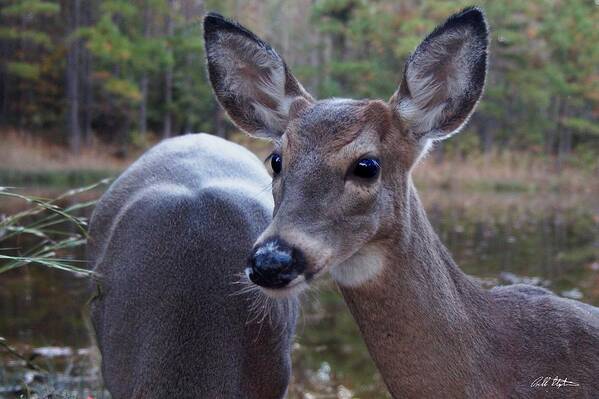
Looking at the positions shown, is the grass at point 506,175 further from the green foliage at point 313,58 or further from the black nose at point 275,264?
the black nose at point 275,264

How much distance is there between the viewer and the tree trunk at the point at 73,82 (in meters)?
16.7

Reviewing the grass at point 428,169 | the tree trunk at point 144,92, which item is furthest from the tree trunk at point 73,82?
the tree trunk at point 144,92

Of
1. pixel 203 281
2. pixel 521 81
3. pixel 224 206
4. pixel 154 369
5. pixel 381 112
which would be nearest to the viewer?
pixel 381 112

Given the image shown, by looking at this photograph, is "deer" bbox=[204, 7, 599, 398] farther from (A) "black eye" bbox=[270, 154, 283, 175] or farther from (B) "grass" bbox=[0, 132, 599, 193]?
(B) "grass" bbox=[0, 132, 599, 193]

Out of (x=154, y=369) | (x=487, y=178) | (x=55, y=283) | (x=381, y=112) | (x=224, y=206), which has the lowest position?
(x=487, y=178)

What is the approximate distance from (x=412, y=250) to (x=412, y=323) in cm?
25

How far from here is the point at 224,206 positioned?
135 inches

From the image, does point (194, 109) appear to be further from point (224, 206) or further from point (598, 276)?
point (224, 206)

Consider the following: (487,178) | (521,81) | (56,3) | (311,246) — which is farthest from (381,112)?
(521,81)

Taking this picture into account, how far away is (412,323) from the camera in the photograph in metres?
2.53

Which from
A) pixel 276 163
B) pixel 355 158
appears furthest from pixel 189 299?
pixel 355 158

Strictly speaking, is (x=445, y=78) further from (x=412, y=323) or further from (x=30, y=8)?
(x=30, y=8)

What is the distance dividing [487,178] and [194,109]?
835cm

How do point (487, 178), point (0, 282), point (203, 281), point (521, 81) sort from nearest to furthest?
1. point (203, 281)
2. point (0, 282)
3. point (487, 178)
4. point (521, 81)
